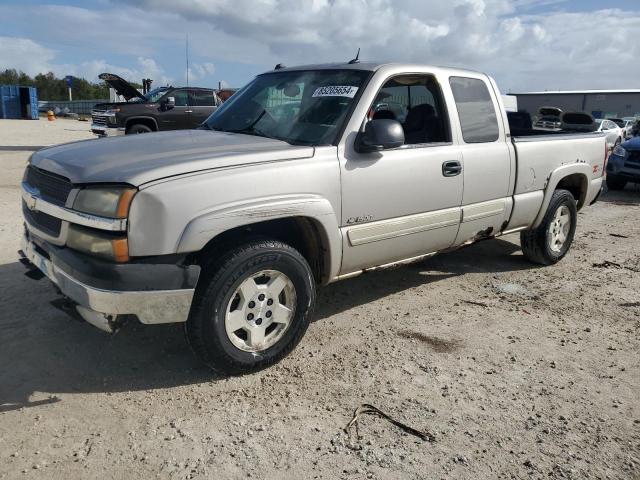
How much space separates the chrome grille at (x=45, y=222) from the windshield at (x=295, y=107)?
151cm

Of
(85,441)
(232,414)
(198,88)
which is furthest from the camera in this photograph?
(198,88)

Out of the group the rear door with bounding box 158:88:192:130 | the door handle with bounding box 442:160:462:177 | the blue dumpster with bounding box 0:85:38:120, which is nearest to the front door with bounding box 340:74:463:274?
the door handle with bounding box 442:160:462:177

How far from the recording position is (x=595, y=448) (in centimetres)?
276

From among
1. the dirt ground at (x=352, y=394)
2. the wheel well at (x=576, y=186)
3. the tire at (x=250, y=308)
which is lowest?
the dirt ground at (x=352, y=394)

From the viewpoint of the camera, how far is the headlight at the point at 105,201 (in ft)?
9.14

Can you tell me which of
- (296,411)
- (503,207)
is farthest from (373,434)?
(503,207)

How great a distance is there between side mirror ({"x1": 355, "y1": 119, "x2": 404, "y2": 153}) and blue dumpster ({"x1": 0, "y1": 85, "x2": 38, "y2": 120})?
39180 millimetres

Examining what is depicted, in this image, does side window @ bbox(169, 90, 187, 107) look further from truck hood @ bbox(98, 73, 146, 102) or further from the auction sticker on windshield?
the auction sticker on windshield

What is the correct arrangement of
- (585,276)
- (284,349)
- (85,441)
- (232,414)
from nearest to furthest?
(85,441) < (232,414) < (284,349) < (585,276)

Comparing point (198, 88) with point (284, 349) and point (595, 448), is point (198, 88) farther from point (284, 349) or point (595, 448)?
point (595, 448)

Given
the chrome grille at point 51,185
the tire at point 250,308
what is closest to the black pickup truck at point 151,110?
the chrome grille at point 51,185

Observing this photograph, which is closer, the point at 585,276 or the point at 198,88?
the point at 585,276

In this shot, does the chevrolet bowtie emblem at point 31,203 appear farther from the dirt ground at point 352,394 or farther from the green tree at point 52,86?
the green tree at point 52,86

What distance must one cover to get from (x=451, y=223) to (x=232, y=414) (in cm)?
235
